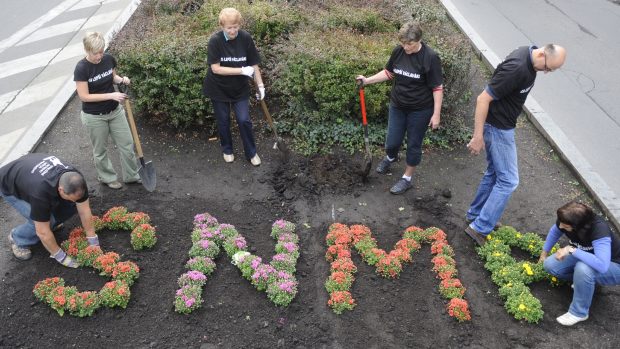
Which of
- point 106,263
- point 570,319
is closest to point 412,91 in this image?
point 570,319

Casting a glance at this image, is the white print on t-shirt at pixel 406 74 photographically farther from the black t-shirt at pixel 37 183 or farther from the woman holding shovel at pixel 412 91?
the black t-shirt at pixel 37 183

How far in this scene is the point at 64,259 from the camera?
5.02 meters

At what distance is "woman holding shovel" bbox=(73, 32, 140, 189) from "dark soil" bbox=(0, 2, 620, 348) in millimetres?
303

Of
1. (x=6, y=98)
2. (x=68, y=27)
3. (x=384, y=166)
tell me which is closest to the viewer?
(x=384, y=166)

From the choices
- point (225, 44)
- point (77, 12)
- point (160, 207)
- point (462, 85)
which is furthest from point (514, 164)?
point (77, 12)

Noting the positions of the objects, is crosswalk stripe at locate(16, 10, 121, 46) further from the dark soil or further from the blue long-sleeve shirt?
the blue long-sleeve shirt

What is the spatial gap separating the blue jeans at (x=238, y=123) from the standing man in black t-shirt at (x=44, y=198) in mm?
2055

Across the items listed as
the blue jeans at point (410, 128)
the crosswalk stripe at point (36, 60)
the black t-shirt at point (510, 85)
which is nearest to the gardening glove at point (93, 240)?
the blue jeans at point (410, 128)

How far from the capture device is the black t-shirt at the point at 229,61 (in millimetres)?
5746

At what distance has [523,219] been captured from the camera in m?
5.88

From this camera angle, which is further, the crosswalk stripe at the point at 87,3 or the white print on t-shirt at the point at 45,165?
the crosswalk stripe at the point at 87,3

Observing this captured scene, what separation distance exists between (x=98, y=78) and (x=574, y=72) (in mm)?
8519

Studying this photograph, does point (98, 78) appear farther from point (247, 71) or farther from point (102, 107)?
point (247, 71)

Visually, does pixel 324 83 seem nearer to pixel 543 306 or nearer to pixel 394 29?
pixel 394 29
